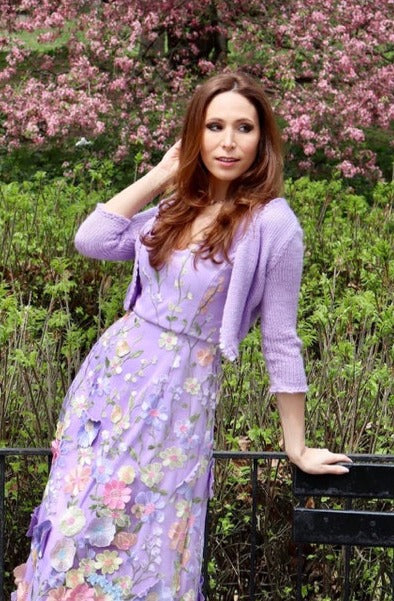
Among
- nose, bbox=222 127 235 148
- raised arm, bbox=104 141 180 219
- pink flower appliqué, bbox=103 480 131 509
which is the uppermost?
nose, bbox=222 127 235 148

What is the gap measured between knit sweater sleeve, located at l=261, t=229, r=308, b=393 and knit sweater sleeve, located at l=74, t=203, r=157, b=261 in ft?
1.33

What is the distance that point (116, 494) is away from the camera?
8.77ft

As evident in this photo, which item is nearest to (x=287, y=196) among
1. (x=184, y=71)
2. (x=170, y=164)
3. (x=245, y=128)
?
(x=184, y=71)

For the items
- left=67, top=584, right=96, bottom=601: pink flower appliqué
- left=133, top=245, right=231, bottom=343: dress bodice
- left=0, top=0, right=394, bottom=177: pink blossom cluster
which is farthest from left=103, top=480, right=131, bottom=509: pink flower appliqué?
left=0, top=0, right=394, bottom=177: pink blossom cluster

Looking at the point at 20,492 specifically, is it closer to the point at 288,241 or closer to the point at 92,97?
the point at 288,241

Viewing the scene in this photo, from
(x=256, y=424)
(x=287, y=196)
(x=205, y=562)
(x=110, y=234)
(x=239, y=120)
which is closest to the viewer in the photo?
(x=239, y=120)

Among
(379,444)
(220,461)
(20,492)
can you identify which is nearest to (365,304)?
(379,444)

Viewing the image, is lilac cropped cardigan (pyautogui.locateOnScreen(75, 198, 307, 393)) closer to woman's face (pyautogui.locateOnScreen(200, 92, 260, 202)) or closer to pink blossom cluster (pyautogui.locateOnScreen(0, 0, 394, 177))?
woman's face (pyautogui.locateOnScreen(200, 92, 260, 202))

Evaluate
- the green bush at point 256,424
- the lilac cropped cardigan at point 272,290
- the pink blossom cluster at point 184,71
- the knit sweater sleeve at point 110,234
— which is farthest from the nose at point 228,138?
the pink blossom cluster at point 184,71

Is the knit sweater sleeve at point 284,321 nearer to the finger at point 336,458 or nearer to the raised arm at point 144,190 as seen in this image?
the finger at point 336,458

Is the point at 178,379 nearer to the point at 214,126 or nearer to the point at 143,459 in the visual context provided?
the point at 143,459

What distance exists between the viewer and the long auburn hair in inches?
109

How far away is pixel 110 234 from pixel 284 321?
0.52 metres

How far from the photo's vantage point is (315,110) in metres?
8.36
